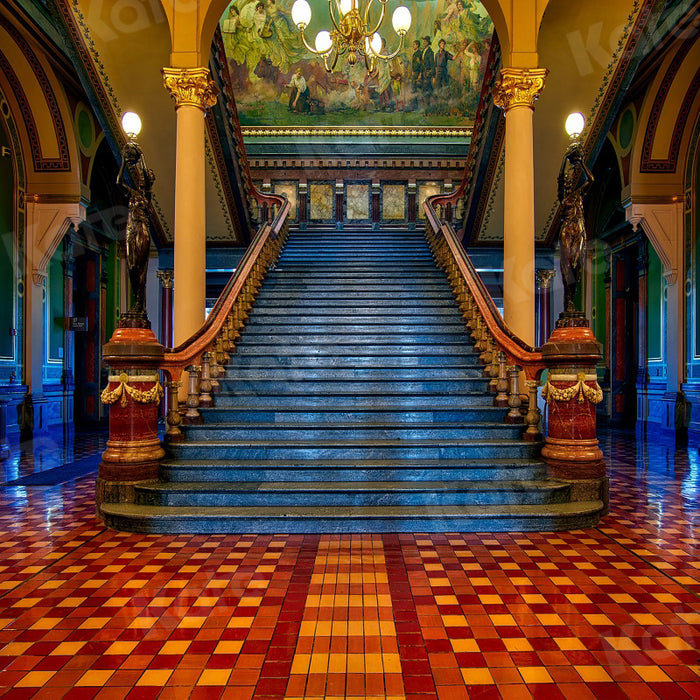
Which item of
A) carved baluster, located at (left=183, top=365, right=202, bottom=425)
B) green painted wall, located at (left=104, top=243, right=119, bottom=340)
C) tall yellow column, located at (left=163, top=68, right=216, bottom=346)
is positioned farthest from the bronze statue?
green painted wall, located at (left=104, top=243, right=119, bottom=340)

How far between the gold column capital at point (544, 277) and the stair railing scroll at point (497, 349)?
4.59m

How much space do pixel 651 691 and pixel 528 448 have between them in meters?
3.10

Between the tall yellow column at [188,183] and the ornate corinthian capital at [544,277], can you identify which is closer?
the tall yellow column at [188,183]

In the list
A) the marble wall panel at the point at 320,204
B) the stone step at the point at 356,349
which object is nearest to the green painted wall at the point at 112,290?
the marble wall panel at the point at 320,204

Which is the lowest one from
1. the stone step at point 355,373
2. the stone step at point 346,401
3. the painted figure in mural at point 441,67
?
the stone step at point 346,401

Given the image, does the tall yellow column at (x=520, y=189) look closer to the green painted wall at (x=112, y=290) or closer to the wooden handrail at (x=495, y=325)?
the wooden handrail at (x=495, y=325)

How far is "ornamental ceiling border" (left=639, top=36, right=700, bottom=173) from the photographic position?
9.43 metres

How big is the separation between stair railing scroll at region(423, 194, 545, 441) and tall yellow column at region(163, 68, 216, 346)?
11.6 ft

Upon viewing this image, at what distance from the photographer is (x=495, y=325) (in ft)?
20.8

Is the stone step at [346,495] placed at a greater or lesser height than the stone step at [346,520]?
greater

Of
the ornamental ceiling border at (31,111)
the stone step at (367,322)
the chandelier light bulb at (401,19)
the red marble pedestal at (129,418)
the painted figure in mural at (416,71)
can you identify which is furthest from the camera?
the painted figure in mural at (416,71)

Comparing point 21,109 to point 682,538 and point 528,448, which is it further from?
point 682,538

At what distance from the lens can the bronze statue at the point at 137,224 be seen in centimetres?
509

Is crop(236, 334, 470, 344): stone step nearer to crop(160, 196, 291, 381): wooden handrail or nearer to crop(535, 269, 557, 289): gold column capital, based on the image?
crop(160, 196, 291, 381): wooden handrail
